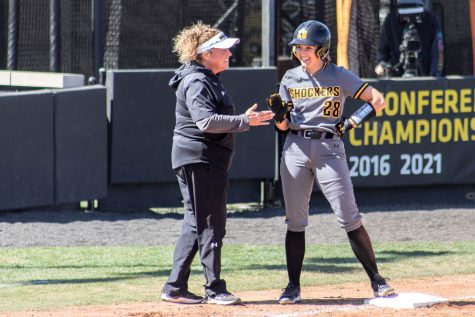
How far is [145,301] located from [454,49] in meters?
7.81

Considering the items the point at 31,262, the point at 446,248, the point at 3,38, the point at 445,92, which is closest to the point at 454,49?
the point at 445,92

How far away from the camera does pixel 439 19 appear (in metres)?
13.9

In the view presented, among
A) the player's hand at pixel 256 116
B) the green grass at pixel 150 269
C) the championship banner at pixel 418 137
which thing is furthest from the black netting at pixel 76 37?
the player's hand at pixel 256 116

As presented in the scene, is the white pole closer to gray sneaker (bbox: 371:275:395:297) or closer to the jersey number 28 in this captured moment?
the jersey number 28

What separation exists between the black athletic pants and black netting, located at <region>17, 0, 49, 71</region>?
668cm

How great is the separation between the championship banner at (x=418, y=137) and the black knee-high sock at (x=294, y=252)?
5.23m

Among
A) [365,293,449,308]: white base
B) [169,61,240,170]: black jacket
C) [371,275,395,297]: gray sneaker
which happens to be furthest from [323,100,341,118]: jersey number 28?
[365,293,449,308]: white base

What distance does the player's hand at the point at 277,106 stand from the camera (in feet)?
22.0

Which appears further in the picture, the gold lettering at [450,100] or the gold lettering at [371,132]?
the gold lettering at [450,100]

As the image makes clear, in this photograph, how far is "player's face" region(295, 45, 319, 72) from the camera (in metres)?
6.79

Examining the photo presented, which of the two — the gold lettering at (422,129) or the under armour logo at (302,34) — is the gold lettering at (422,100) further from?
the under armour logo at (302,34)

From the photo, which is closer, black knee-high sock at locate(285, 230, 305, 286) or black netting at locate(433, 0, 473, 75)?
black knee-high sock at locate(285, 230, 305, 286)

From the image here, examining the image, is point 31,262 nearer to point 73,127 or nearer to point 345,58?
point 73,127

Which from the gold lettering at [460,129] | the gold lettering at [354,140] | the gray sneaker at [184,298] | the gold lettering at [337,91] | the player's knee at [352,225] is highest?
the gold lettering at [337,91]
